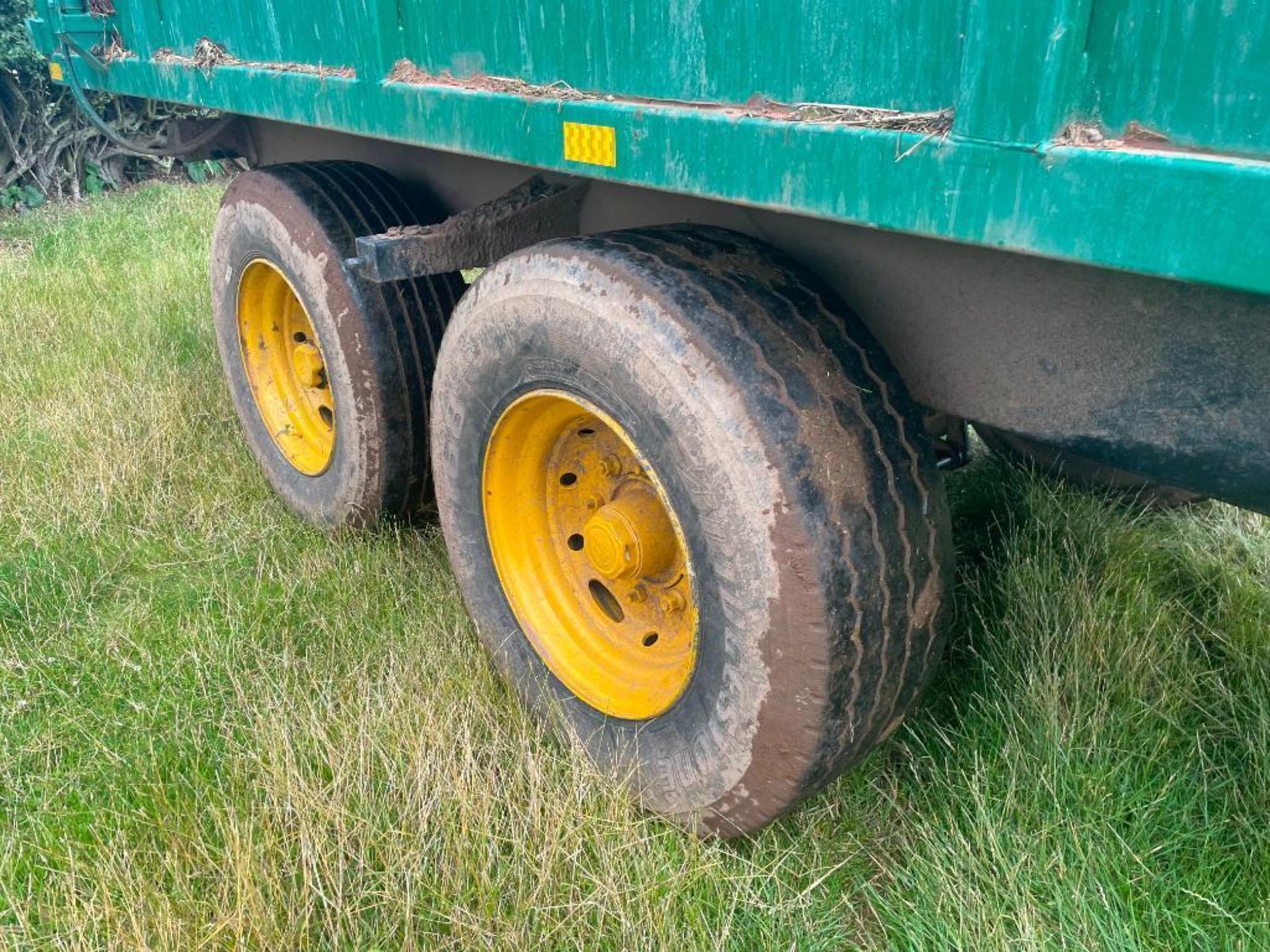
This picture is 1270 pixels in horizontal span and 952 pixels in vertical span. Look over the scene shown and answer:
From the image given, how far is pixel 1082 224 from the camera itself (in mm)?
1201

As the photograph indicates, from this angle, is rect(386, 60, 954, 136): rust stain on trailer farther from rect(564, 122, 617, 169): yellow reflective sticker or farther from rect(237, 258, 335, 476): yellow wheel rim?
rect(237, 258, 335, 476): yellow wheel rim

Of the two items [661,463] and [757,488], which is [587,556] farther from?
[757,488]

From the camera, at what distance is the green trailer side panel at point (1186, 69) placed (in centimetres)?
109

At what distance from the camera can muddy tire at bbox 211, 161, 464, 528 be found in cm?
302

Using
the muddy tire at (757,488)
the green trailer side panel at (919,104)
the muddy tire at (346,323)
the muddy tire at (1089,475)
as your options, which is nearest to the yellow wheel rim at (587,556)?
the muddy tire at (757,488)

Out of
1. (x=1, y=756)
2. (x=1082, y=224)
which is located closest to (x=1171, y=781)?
(x=1082, y=224)

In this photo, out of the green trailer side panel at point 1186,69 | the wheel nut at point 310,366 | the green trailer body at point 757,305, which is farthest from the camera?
the wheel nut at point 310,366

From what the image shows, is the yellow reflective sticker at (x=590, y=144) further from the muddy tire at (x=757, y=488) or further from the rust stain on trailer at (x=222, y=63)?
the rust stain on trailer at (x=222, y=63)

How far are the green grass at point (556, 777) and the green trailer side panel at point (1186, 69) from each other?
1274mm

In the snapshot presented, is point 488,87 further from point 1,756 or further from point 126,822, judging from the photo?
point 1,756

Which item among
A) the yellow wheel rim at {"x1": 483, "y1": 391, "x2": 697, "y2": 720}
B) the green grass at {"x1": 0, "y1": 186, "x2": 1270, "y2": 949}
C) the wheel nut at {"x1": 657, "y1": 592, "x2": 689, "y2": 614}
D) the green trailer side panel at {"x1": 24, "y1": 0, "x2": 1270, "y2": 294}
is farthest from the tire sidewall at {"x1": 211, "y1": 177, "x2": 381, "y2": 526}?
the wheel nut at {"x1": 657, "y1": 592, "x2": 689, "y2": 614}

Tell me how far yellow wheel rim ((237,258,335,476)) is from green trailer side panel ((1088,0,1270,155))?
2852 mm

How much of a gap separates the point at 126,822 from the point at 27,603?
47.9 inches

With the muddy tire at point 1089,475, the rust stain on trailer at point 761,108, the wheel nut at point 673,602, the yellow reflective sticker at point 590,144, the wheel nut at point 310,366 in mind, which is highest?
the rust stain on trailer at point 761,108
